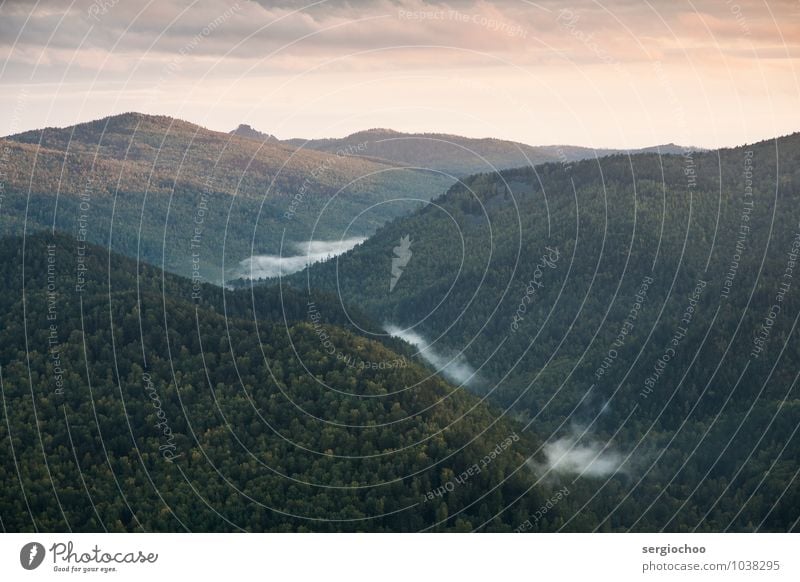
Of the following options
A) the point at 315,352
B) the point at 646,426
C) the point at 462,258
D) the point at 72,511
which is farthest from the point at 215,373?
the point at 462,258
